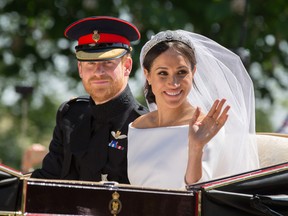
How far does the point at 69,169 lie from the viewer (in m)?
4.04

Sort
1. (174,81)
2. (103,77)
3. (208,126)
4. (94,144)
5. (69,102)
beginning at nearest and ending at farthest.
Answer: (208,126) < (174,81) < (103,77) < (94,144) < (69,102)

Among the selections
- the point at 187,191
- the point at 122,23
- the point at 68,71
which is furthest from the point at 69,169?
the point at 68,71

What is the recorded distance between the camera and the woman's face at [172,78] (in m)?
3.62

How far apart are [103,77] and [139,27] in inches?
193

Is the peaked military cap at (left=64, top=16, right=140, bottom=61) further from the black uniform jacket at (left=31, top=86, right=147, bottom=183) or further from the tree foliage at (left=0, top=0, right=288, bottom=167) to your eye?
the tree foliage at (left=0, top=0, right=288, bottom=167)

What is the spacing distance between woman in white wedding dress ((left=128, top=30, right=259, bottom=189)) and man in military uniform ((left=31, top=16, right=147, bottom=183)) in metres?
0.14

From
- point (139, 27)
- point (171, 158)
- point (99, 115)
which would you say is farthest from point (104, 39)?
point (139, 27)

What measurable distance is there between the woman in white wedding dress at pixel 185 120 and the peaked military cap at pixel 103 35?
267 millimetres

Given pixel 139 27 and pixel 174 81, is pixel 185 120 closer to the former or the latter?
pixel 174 81

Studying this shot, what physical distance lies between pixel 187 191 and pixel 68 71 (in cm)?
677

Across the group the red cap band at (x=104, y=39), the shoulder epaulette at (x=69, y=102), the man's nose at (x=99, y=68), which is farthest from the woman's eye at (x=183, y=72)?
the shoulder epaulette at (x=69, y=102)

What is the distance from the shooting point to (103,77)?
3891 millimetres

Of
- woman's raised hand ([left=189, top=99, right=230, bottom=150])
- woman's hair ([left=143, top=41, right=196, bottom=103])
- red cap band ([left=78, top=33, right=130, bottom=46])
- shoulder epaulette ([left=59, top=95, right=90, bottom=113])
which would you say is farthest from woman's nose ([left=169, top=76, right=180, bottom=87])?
shoulder epaulette ([left=59, top=95, right=90, bottom=113])

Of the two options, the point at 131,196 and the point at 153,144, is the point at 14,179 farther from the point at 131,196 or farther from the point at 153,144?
the point at 153,144
